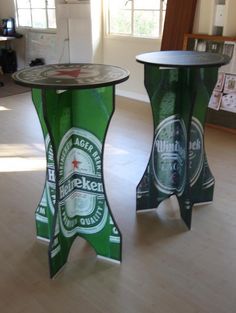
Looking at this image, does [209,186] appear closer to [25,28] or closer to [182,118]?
[182,118]

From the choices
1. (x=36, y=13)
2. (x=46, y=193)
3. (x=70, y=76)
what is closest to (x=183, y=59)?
(x=70, y=76)

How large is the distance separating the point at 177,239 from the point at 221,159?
4.33ft

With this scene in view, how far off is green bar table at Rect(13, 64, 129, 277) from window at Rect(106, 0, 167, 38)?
121 inches

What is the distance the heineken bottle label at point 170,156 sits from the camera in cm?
228

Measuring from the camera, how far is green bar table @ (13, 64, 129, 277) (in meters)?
1.72

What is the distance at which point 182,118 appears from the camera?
2236mm

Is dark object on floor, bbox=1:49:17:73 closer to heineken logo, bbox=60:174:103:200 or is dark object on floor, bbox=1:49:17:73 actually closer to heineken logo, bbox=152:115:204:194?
heineken logo, bbox=152:115:204:194

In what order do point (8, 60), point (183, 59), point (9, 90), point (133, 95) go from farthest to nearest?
point (8, 60), point (9, 90), point (133, 95), point (183, 59)

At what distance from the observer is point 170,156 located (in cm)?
236

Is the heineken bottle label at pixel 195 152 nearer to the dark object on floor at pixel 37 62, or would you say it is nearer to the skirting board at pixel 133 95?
the skirting board at pixel 133 95

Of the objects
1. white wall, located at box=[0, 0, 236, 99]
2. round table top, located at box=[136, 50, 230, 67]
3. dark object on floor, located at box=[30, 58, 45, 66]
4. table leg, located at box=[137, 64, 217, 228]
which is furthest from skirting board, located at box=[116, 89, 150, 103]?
table leg, located at box=[137, 64, 217, 228]

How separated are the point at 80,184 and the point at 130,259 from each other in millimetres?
509

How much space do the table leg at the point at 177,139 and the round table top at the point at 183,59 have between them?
0.06m

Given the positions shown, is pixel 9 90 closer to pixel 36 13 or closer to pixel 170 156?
pixel 36 13
